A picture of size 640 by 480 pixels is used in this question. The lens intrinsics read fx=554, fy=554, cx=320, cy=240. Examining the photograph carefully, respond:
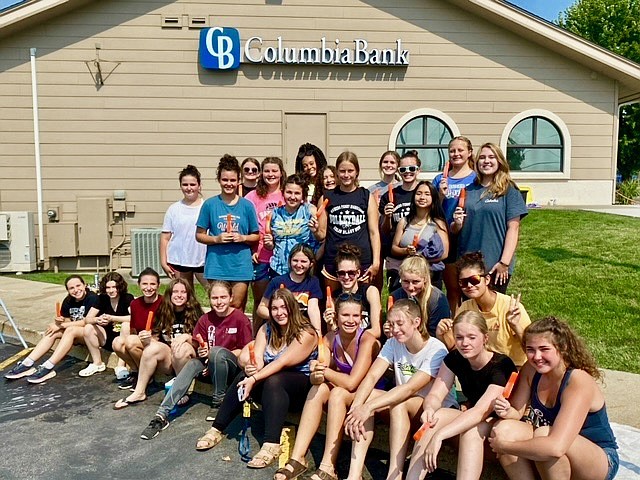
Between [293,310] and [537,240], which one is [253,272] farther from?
[537,240]

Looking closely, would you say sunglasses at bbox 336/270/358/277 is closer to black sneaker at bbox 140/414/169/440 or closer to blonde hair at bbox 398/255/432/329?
blonde hair at bbox 398/255/432/329

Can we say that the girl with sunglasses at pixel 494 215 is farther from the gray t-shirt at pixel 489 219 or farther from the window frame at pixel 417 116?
the window frame at pixel 417 116

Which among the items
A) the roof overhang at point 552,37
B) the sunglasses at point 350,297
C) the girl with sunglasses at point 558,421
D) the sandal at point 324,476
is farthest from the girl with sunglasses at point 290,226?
the roof overhang at point 552,37

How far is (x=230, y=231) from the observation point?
4715mm

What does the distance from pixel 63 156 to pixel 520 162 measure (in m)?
8.82

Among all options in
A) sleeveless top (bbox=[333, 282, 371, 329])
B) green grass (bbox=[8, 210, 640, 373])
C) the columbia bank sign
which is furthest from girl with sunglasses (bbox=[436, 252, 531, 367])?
the columbia bank sign

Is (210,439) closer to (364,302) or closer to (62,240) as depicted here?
(364,302)

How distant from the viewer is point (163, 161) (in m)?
10.5

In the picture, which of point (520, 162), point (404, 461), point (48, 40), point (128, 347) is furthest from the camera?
point (520, 162)

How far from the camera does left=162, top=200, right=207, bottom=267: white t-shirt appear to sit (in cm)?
512

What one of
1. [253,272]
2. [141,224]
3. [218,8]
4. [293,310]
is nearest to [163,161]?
[141,224]

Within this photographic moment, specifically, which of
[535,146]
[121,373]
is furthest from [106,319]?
[535,146]

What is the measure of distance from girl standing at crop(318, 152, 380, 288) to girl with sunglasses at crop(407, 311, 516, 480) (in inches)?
55.2

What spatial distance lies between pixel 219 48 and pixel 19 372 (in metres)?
7.11
